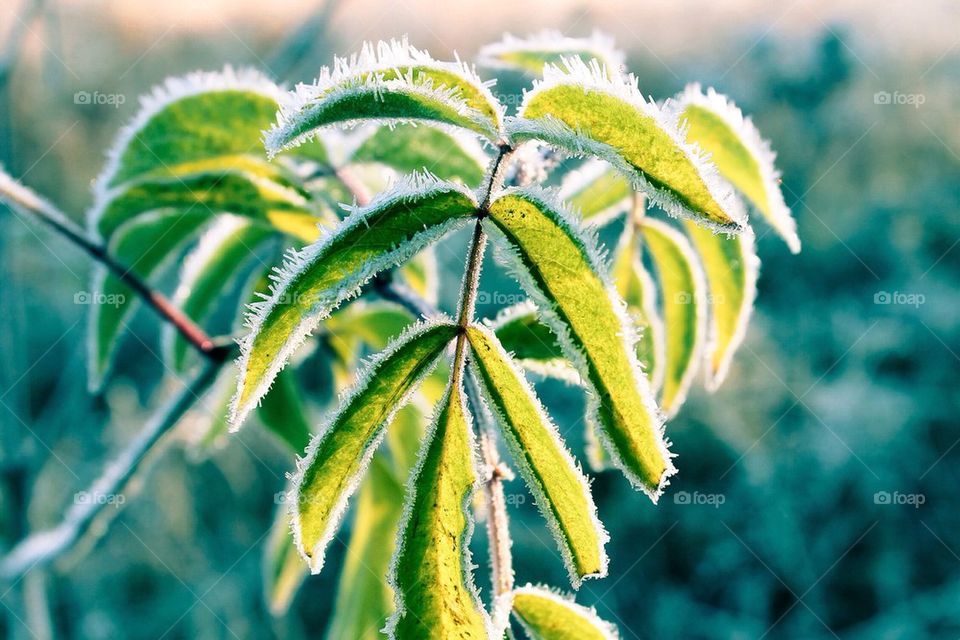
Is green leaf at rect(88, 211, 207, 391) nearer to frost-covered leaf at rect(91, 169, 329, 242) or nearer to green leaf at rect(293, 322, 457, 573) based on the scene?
frost-covered leaf at rect(91, 169, 329, 242)

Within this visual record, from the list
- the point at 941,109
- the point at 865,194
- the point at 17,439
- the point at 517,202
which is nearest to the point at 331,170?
the point at 517,202

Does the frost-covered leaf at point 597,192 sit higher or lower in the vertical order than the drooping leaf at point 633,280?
higher

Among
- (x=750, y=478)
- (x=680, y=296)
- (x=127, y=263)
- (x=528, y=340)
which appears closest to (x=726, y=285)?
(x=680, y=296)

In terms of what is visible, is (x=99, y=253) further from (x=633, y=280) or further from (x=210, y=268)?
(x=633, y=280)

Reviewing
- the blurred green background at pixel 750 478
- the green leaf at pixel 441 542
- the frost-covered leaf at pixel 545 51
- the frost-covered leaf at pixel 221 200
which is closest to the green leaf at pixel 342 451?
the green leaf at pixel 441 542

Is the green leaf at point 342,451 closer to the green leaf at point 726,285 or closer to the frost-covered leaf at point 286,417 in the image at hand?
the green leaf at point 726,285
